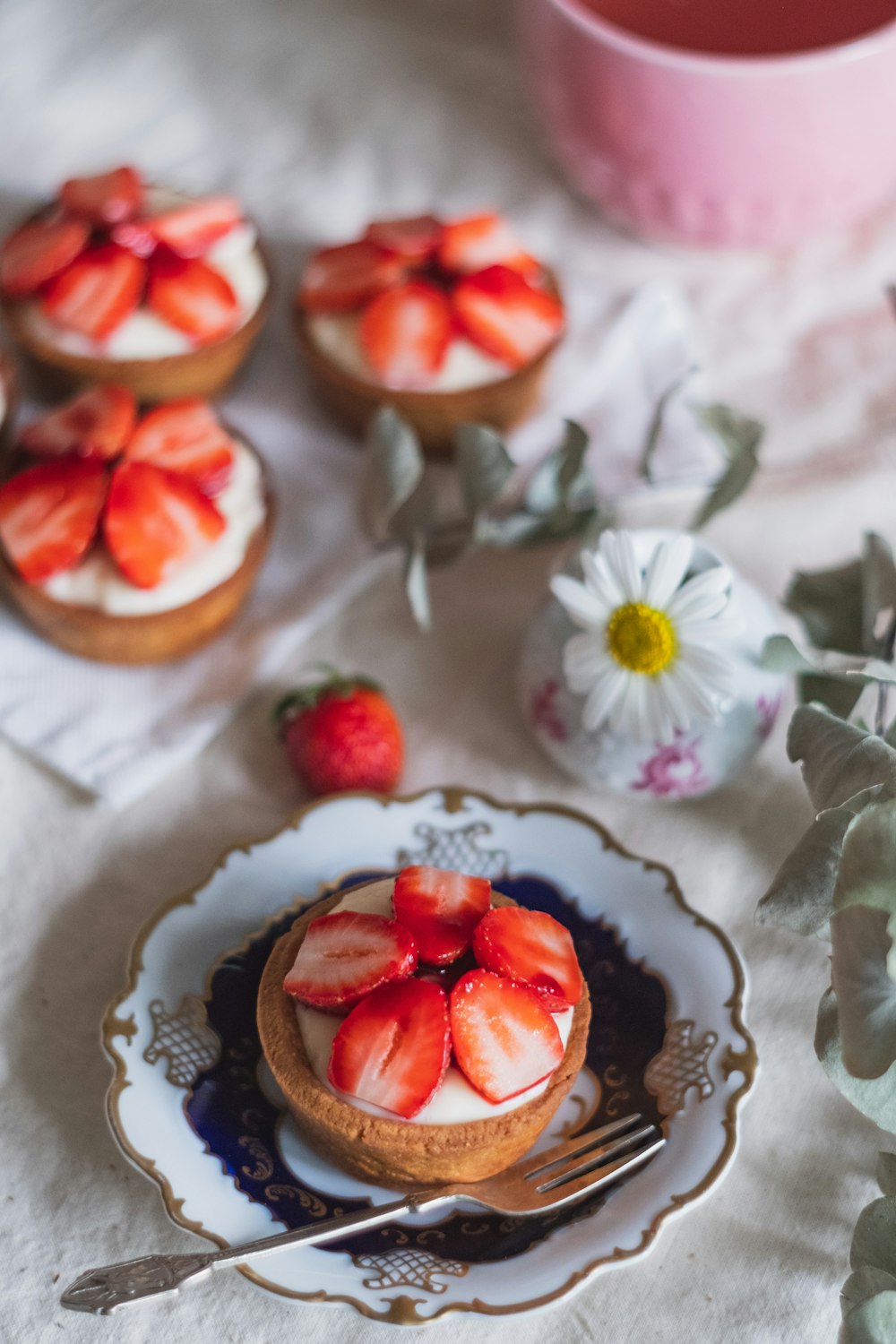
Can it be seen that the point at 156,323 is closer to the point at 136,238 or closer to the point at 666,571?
the point at 136,238

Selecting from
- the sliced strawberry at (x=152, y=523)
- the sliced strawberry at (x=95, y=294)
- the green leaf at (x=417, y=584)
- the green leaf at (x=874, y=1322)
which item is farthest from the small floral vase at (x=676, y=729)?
the sliced strawberry at (x=95, y=294)

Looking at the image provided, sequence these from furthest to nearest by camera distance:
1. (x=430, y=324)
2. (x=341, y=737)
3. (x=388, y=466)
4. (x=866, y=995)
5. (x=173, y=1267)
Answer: (x=430, y=324)
(x=388, y=466)
(x=341, y=737)
(x=173, y=1267)
(x=866, y=995)

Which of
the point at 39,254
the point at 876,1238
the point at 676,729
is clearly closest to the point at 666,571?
A: the point at 676,729

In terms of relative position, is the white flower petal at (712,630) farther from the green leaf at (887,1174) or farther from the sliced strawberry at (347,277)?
the sliced strawberry at (347,277)

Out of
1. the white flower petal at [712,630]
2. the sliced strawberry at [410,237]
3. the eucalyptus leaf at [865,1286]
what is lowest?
the eucalyptus leaf at [865,1286]

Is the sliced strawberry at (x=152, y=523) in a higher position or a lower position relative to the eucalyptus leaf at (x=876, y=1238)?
higher

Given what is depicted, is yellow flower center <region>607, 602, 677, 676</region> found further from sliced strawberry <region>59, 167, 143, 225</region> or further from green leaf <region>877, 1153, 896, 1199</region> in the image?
sliced strawberry <region>59, 167, 143, 225</region>

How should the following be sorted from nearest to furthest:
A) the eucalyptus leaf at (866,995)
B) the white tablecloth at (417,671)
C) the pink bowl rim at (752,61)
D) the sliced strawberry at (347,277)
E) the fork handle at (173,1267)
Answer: the eucalyptus leaf at (866,995) < the fork handle at (173,1267) < the white tablecloth at (417,671) < the pink bowl rim at (752,61) < the sliced strawberry at (347,277)
